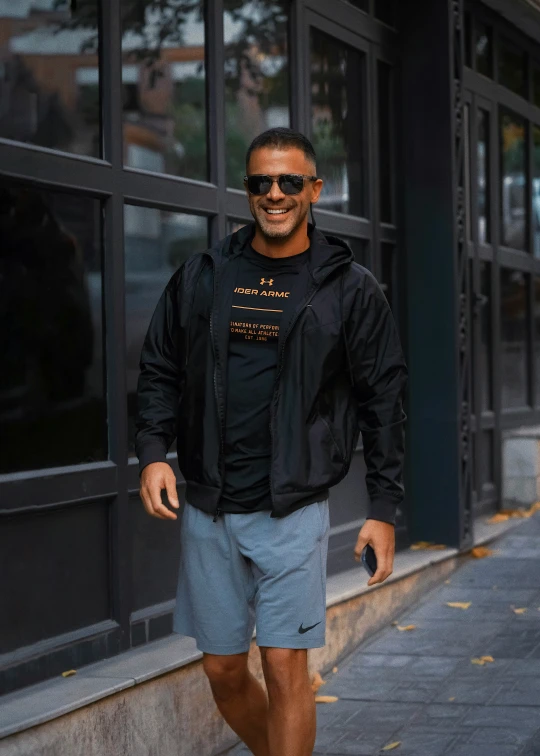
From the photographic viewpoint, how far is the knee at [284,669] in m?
3.90

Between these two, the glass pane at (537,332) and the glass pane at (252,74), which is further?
the glass pane at (537,332)

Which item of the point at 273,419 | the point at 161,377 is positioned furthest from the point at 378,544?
the point at 161,377

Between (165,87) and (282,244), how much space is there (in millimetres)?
2068

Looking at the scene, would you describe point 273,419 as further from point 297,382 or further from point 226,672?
point 226,672

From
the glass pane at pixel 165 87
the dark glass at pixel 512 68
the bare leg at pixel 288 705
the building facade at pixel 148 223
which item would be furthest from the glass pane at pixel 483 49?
the bare leg at pixel 288 705

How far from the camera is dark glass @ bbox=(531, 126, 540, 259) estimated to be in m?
11.3

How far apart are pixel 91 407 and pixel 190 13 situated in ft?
6.40

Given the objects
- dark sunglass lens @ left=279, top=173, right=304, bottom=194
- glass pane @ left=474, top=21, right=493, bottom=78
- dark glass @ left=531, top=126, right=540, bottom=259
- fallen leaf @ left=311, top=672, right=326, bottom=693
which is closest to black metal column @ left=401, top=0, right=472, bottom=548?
glass pane @ left=474, top=21, right=493, bottom=78

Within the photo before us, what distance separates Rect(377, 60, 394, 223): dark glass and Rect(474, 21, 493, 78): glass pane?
1967 millimetres

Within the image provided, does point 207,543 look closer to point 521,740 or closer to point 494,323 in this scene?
point 521,740

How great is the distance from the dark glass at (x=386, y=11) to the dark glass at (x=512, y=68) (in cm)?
247

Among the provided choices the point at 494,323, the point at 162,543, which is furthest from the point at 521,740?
the point at 494,323

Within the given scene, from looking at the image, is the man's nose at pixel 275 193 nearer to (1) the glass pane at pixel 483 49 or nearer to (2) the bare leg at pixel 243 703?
(2) the bare leg at pixel 243 703

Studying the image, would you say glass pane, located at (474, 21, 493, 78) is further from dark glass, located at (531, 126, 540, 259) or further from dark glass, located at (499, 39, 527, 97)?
dark glass, located at (531, 126, 540, 259)
